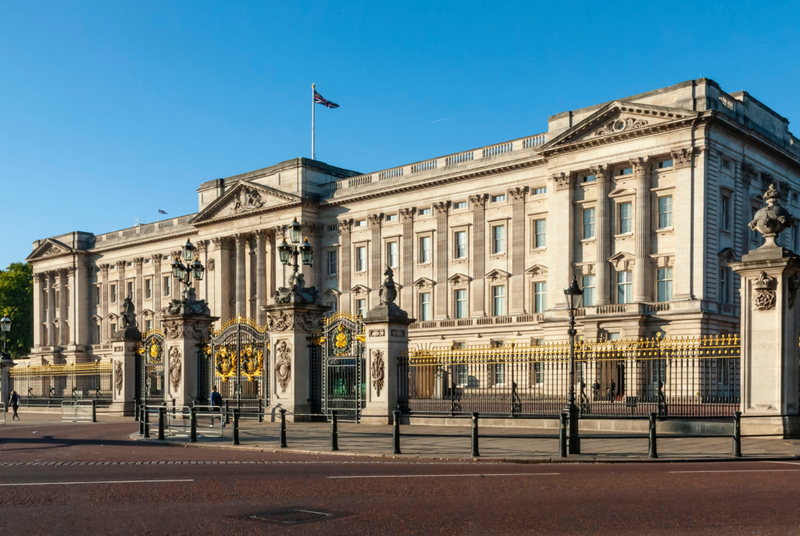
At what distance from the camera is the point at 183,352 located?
3097 centimetres

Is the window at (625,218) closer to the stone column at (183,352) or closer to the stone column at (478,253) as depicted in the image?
the stone column at (478,253)

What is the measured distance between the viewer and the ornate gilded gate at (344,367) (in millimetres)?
26172

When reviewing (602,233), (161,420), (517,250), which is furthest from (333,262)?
(161,420)

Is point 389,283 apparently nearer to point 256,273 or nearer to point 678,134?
point 678,134

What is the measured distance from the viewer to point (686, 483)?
1244 cm

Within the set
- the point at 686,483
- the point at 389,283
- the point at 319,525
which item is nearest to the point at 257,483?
the point at 319,525

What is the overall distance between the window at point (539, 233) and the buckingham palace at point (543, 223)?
1.11 ft

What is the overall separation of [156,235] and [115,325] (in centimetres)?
1302

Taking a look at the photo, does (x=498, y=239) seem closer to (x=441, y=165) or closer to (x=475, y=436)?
(x=441, y=165)

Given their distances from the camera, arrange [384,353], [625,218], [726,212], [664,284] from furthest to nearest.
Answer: [625,218] < [726,212] < [664,284] < [384,353]

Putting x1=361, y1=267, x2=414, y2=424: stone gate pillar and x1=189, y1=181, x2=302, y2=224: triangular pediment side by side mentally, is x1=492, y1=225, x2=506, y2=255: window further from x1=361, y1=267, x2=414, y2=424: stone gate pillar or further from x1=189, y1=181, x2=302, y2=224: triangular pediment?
x1=361, y1=267, x2=414, y2=424: stone gate pillar

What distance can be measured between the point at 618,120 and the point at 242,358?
1300 inches

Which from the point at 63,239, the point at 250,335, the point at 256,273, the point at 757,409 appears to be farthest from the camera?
the point at 63,239

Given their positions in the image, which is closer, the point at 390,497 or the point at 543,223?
the point at 390,497
